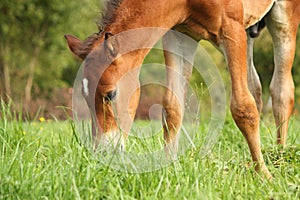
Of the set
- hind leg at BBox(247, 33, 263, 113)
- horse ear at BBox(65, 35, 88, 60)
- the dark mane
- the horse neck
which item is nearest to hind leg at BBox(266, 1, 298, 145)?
hind leg at BBox(247, 33, 263, 113)

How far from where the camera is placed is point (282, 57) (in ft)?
17.5

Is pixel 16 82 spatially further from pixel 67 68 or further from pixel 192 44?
pixel 192 44

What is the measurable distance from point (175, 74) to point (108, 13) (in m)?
1.01

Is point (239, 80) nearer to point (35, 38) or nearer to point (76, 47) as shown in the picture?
point (76, 47)

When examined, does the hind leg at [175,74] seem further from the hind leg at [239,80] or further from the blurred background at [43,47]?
the blurred background at [43,47]

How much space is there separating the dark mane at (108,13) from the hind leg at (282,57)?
6.25 ft

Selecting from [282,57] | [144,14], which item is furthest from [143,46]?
[282,57]

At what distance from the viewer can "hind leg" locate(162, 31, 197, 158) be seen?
187 inches

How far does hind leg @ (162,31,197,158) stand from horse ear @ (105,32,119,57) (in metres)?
1.04

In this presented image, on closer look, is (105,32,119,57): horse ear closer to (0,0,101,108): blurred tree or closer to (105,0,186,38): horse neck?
(105,0,186,38): horse neck

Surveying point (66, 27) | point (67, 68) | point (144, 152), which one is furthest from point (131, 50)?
point (67, 68)

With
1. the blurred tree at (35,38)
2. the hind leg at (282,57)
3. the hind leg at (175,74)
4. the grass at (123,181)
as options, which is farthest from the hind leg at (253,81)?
the blurred tree at (35,38)

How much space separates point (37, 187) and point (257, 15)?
2.78 m

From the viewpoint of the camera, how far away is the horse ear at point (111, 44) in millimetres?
3709
